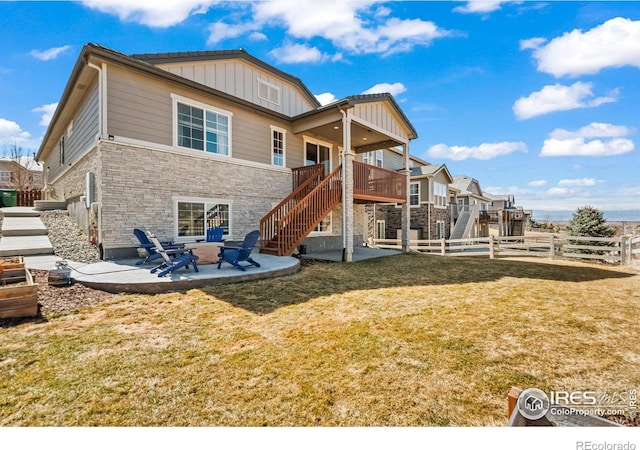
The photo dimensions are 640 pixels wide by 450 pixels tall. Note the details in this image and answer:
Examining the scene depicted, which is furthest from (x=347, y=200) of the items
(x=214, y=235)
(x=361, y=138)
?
(x=214, y=235)

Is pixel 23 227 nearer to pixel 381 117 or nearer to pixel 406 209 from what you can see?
pixel 381 117

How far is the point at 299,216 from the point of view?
974 cm

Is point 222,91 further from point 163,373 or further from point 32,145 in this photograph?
point 32,145

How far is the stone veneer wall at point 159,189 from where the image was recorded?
304 inches

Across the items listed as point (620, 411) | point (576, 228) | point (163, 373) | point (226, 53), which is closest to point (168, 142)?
point (226, 53)

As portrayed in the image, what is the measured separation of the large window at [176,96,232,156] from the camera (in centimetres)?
924

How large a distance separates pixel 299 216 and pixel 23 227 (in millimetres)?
9002

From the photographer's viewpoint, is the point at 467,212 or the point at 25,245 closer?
the point at 25,245

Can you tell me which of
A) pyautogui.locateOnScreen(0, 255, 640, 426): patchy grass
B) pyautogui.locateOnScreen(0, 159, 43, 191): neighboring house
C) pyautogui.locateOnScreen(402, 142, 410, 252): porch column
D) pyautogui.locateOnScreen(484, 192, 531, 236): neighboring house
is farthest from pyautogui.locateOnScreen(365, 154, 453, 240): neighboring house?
pyautogui.locateOnScreen(0, 159, 43, 191): neighboring house

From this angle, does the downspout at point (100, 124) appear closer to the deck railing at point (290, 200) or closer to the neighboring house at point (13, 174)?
the deck railing at point (290, 200)

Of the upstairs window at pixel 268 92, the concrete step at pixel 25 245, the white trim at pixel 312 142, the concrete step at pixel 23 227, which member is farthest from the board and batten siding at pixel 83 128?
the white trim at pixel 312 142

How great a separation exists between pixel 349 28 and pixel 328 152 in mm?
8554
